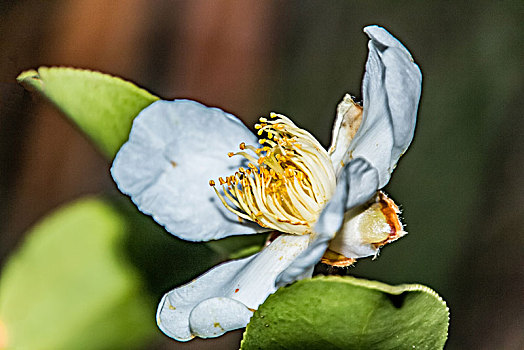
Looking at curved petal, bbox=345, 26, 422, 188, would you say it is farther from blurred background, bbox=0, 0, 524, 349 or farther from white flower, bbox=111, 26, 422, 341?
blurred background, bbox=0, 0, 524, 349

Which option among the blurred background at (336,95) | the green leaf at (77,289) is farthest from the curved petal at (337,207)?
the blurred background at (336,95)

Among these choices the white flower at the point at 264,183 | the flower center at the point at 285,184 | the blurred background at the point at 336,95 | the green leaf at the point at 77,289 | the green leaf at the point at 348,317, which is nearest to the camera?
the green leaf at the point at 348,317

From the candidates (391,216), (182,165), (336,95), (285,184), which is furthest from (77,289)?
(336,95)

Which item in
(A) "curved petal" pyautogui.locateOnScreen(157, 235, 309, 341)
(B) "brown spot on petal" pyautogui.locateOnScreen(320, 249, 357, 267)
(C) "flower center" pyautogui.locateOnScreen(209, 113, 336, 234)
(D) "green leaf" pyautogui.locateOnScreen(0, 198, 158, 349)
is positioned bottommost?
(D) "green leaf" pyautogui.locateOnScreen(0, 198, 158, 349)

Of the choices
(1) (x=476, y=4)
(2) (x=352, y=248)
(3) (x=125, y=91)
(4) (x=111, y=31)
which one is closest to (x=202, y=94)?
(4) (x=111, y=31)

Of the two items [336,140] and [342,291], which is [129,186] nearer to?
[336,140]

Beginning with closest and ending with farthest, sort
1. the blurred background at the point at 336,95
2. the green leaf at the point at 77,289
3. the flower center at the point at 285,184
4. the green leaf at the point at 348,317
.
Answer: the green leaf at the point at 348,317 → the flower center at the point at 285,184 → the green leaf at the point at 77,289 → the blurred background at the point at 336,95

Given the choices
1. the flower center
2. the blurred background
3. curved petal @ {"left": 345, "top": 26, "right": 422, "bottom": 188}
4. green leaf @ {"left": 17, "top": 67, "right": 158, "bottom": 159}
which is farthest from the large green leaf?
the blurred background

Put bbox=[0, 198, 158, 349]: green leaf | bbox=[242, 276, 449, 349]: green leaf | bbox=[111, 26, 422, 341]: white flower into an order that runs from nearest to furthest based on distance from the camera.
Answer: bbox=[242, 276, 449, 349]: green leaf
bbox=[111, 26, 422, 341]: white flower
bbox=[0, 198, 158, 349]: green leaf

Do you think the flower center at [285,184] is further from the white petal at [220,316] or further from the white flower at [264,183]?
the white petal at [220,316]

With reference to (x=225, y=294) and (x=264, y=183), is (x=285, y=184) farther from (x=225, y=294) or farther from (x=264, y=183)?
(x=225, y=294)
